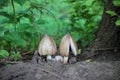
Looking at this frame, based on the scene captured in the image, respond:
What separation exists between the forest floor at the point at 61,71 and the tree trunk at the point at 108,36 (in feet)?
0.95

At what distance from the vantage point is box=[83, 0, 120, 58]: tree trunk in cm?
380

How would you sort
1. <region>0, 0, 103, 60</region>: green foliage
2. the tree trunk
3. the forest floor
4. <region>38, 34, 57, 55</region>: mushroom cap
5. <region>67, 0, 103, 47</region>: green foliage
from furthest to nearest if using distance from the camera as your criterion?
1. <region>67, 0, 103, 47</region>: green foliage
2. <region>0, 0, 103, 60</region>: green foliage
3. the tree trunk
4. <region>38, 34, 57, 55</region>: mushroom cap
5. the forest floor

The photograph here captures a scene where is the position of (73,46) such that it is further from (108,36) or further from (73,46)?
(108,36)

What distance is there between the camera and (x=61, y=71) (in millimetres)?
3396

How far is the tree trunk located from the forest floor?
0.95 feet

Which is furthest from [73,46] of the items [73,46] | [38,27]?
[38,27]

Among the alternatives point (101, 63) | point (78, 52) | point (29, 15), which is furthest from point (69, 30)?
point (101, 63)

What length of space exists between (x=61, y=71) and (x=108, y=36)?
766 millimetres

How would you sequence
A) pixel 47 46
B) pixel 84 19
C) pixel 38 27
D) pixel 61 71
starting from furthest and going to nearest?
pixel 84 19, pixel 38 27, pixel 47 46, pixel 61 71

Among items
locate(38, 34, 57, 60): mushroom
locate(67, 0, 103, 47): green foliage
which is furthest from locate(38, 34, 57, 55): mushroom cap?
locate(67, 0, 103, 47): green foliage

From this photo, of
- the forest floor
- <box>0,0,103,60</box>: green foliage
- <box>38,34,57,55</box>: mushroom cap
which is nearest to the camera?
the forest floor

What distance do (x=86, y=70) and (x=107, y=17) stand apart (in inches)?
29.9

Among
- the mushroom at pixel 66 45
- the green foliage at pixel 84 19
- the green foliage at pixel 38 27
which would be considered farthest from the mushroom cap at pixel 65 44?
the green foliage at pixel 84 19

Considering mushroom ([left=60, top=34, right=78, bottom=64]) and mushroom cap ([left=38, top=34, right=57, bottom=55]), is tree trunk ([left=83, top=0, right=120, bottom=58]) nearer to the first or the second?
mushroom ([left=60, top=34, right=78, bottom=64])
